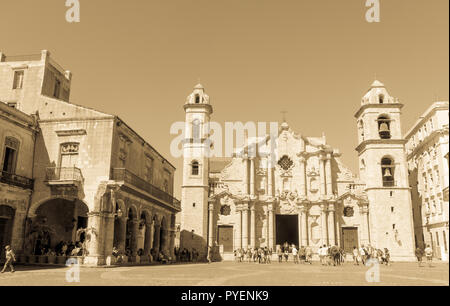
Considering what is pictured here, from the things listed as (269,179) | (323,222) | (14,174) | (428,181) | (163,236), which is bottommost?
(163,236)

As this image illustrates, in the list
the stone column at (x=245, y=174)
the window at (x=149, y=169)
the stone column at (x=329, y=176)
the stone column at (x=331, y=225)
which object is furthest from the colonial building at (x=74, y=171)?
the stone column at (x=329, y=176)

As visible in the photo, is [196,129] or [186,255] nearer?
[186,255]

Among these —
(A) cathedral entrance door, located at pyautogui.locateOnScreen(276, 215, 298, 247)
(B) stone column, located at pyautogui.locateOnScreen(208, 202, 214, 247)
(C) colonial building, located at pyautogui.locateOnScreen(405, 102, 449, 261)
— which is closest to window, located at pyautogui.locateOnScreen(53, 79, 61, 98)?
(B) stone column, located at pyautogui.locateOnScreen(208, 202, 214, 247)

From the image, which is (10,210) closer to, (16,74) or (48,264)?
(48,264)

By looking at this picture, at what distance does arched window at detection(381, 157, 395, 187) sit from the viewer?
1544 inches

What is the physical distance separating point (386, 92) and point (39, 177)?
35.4 m

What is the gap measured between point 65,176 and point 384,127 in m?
33.0

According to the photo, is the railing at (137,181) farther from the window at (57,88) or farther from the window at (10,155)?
the window at (57,88)

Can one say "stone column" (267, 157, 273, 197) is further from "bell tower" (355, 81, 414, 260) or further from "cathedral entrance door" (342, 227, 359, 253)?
"bell tower" (355, 81, 414, 260)

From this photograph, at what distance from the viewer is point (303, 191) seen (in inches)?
1608

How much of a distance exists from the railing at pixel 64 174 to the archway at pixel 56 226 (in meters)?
2.20

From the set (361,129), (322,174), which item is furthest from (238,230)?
(361,129)

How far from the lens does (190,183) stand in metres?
39.5

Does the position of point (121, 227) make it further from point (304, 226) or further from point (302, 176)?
point (302, 176)
